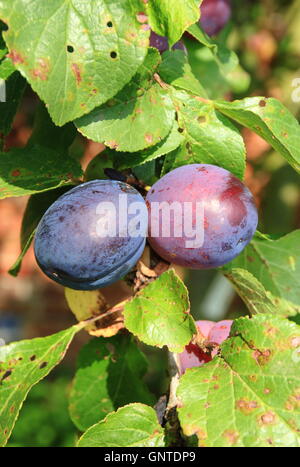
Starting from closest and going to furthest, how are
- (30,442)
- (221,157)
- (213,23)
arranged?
(221,157) → (213,23) → (30,442)

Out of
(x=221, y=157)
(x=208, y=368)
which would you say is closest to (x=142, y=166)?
(x=221, y=157)

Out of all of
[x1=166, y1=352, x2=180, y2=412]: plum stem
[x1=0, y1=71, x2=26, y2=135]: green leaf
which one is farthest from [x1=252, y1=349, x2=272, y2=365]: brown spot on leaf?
[x1=0, y1=71, x2=26, y2=135]: green leaf

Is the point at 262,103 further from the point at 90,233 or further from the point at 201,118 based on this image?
the point at 90,233

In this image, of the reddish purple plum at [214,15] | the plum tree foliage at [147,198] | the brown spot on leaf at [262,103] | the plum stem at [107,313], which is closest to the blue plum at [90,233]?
the plum tree foliage at [147,198]

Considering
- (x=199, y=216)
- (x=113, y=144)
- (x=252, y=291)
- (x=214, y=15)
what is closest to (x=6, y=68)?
(x=113, y=144)

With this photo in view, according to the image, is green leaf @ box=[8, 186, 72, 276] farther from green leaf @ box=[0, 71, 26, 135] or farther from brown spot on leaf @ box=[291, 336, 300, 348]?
brown spot on leaf @ box=[291, 336, 300, 348]

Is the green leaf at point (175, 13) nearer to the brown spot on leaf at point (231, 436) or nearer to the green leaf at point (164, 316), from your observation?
the green leaf at point (164, 316)

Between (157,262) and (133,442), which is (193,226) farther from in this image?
(133,442)
